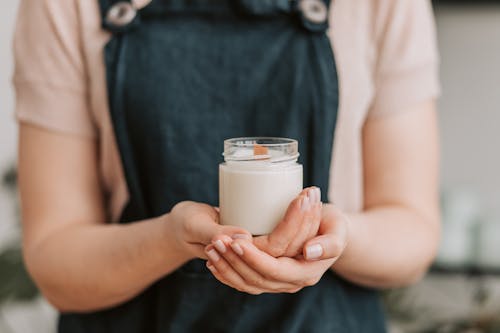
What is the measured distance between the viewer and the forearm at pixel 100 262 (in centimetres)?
88

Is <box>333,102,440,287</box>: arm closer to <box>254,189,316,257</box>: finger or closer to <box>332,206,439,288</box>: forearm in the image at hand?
<box>332,206,439,288</box>: forearm

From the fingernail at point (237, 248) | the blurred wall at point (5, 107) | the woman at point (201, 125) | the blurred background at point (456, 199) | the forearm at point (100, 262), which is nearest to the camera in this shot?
the fingernail at point (237, 248)

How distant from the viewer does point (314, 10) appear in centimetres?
102

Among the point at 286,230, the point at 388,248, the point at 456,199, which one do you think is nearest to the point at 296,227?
the point at 286,230

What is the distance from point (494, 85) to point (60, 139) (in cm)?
159

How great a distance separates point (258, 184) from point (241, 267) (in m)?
0.10

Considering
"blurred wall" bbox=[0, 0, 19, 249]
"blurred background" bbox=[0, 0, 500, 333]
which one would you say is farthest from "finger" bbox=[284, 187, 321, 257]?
"blurred wall" bbox=[0, 0, 19, 249]

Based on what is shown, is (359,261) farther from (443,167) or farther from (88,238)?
(443,167)

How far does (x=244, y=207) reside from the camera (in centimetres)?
77

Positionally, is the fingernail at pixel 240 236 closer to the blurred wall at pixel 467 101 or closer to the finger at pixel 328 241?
the finger at pixel 328 241

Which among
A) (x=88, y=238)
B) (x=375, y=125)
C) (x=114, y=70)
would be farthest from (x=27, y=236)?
(x=375, y=125)

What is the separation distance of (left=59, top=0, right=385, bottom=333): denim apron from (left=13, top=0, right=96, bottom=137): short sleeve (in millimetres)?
51

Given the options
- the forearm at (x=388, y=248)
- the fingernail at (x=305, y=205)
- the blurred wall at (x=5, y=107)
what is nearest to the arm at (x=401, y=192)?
the forearm at (x=388, y=248)

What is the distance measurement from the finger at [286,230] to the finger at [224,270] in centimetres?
4
